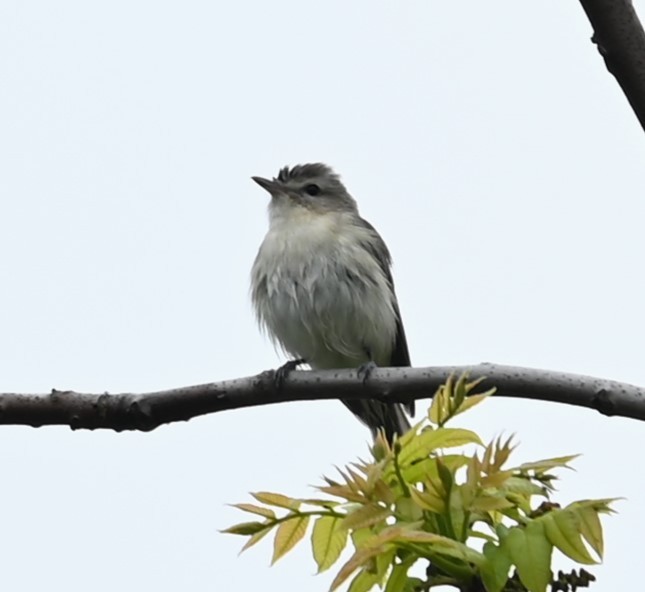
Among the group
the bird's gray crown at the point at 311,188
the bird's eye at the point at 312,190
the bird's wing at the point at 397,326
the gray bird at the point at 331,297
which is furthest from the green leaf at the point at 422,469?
the bird's eye at the point at 312,190

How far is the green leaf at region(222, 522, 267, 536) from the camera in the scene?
122 inches

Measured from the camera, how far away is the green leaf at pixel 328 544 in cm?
314

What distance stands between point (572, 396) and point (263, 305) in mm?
4961

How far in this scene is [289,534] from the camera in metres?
3.16

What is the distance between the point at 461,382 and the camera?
3.11 meters

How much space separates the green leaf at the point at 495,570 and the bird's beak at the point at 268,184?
704cm

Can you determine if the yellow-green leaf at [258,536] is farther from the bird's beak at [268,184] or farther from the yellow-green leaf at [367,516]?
the bird's beak at [268,184]

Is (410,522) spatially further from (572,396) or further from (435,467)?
(572,396)

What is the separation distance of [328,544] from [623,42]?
57.3 inches

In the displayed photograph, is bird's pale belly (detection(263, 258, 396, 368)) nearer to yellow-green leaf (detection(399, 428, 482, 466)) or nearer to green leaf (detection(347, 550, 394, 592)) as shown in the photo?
yellow-green leaf (detection(399, 428, 482, 466))

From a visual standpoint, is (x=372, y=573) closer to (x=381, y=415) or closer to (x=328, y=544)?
(x=328, y=544)

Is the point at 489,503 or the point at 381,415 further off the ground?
the point at 381,415

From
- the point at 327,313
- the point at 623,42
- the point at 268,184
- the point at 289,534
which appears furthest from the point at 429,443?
the point at 268,184

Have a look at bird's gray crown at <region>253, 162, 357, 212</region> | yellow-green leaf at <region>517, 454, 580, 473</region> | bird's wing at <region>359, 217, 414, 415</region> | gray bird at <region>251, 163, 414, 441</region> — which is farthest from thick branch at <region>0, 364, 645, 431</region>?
bird's gray crown at <region>253, 162, 357, 212</region>
